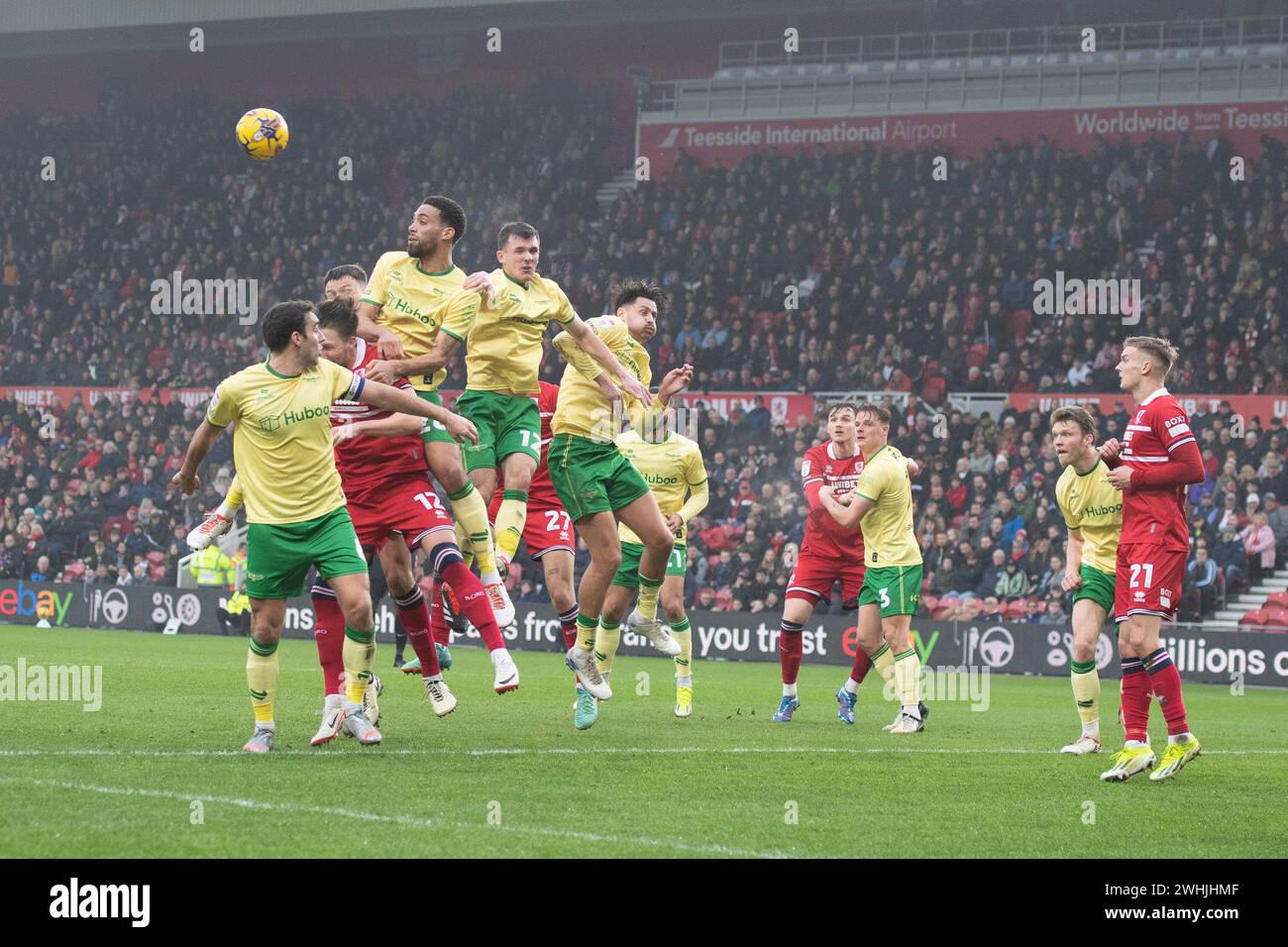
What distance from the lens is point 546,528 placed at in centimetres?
1325

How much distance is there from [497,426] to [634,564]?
9.69 feet

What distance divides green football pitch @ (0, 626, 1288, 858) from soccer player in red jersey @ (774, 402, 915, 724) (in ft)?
1.28

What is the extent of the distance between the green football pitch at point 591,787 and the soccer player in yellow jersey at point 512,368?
1.69 m

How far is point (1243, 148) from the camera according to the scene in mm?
30188

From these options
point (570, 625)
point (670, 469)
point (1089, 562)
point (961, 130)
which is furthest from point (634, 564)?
point (961, 130)

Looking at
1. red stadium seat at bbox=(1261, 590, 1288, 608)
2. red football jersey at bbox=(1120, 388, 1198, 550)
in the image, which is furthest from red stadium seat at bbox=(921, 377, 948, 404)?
red football jersey at bbox=(1120, 388, 1198, 550)

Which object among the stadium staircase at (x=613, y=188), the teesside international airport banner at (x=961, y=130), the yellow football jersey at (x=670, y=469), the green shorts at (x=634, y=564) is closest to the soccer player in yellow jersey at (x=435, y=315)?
the green shorts at (x=634, y=564)

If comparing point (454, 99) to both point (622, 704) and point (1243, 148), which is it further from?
point (622, 704)

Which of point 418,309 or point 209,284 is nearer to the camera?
point 418,309

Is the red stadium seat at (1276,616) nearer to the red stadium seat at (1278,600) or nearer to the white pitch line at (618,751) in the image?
the red stadium seat at (1278,600)

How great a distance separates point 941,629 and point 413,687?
379 inches

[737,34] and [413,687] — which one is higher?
[737,34]

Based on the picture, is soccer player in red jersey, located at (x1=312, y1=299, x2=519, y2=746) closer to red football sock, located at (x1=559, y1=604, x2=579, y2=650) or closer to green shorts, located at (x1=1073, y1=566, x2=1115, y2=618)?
red football sock, located at (x1=559, y1=604, x2=579, y2=650)
